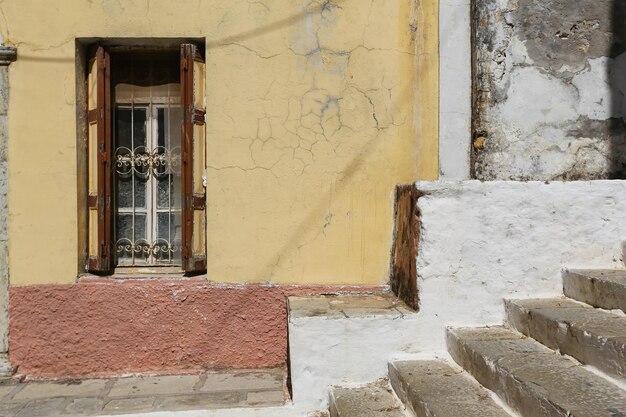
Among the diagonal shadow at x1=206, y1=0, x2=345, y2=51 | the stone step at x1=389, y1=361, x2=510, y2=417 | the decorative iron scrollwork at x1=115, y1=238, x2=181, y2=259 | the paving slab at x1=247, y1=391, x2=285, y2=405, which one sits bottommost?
the paving slab at x1=247, y1=391, x2=285, y2=405

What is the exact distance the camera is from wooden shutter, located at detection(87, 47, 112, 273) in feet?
14.8

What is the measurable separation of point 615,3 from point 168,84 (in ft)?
11.8

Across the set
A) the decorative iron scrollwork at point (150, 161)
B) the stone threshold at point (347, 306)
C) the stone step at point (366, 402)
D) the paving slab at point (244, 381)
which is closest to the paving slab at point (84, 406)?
the paving slab at point (244, 381)

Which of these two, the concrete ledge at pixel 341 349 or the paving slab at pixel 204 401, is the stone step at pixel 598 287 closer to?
the concrete ledge at pixel 341 349

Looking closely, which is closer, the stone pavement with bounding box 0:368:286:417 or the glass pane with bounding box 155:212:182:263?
the stone pavement with bounding box 0:368:286:417

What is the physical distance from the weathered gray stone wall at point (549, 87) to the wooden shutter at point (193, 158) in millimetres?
2180

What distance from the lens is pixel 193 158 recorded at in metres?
4.57

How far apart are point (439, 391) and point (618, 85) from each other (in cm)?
304

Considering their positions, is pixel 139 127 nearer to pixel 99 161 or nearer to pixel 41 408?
pixel 99 161

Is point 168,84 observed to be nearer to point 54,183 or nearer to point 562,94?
point 54,183

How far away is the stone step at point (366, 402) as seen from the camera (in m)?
3.12

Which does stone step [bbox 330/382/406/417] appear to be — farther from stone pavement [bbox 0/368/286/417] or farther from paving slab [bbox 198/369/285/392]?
paving slab [bbox 198/369/285/392]

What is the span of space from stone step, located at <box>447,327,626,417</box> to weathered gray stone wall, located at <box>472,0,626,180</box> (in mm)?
1703

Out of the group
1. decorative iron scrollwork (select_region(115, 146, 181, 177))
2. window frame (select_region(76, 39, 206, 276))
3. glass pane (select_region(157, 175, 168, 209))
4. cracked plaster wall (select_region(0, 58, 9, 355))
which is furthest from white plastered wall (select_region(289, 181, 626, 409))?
cracked plaster wall (select_region(0, 58, 9, 355))
